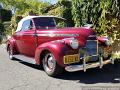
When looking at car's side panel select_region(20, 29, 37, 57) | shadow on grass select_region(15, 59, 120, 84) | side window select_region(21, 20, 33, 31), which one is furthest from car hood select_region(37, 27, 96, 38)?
side window select_region(21, 20, 33, 31)

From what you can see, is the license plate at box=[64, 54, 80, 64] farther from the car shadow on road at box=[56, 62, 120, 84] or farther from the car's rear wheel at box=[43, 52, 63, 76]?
the car shadow on road at box=[56, 62, 120, 84]

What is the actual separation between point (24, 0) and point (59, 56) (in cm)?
4446

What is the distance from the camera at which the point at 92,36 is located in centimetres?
908

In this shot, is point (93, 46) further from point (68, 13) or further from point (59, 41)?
point (68, 13)

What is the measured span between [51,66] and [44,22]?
6.74 ft

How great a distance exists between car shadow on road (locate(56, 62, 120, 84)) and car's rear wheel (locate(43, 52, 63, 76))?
24 cm

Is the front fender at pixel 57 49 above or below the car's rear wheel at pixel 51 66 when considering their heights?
above

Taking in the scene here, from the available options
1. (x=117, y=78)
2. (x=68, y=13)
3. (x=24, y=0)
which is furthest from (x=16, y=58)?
(x=24, y=0)

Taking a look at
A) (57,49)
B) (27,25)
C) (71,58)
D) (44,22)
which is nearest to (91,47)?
(71,58)

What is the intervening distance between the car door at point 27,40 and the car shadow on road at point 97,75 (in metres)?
1.62

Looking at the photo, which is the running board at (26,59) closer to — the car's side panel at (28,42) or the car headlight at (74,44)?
the car's side panel at (28,42)

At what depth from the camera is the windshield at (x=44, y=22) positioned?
417 inches

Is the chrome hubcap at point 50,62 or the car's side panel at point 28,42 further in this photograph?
the car's side panel at point 28,42

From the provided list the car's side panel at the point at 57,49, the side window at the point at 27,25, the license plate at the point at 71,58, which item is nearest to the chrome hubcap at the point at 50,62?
the car's side panel at the point at 57,49
